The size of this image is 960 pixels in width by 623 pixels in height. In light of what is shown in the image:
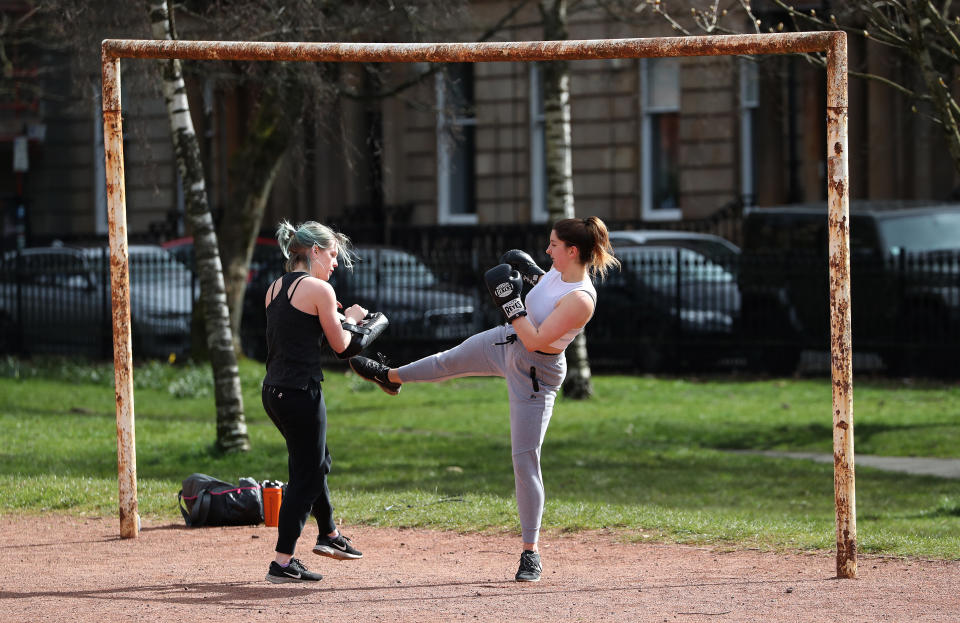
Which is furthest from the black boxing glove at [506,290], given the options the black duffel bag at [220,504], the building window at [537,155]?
the building window at [537,155]

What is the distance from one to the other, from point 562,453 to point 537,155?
16593mm

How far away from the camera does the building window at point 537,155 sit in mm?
28266

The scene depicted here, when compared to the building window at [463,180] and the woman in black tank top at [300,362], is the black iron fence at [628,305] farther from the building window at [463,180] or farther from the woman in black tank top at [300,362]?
the woman in black tank top at [300,362]

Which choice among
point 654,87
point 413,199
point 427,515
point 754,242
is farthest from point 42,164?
point 427,515

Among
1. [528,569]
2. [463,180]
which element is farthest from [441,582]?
[463,180]

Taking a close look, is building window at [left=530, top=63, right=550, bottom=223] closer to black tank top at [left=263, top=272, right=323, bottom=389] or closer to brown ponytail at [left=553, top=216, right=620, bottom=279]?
brown ponytail at [left=553, top=216, right=620, bottom=279]

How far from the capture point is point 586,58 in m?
7.33

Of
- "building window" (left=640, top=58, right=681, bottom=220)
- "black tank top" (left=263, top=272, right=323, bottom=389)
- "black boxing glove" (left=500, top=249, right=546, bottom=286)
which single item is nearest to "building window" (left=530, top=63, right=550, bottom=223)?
"building window" (left=640, top=58, right=681, bottom=220)

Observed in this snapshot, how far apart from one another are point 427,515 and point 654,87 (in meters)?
19.9

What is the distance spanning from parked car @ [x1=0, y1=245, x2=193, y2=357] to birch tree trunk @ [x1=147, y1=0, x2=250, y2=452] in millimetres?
8356

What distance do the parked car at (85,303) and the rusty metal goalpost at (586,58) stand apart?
11993 millimetres

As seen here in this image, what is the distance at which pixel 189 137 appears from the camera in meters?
11.2

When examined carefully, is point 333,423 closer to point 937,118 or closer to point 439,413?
point 439,413

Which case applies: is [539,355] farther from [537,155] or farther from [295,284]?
[537,155]
